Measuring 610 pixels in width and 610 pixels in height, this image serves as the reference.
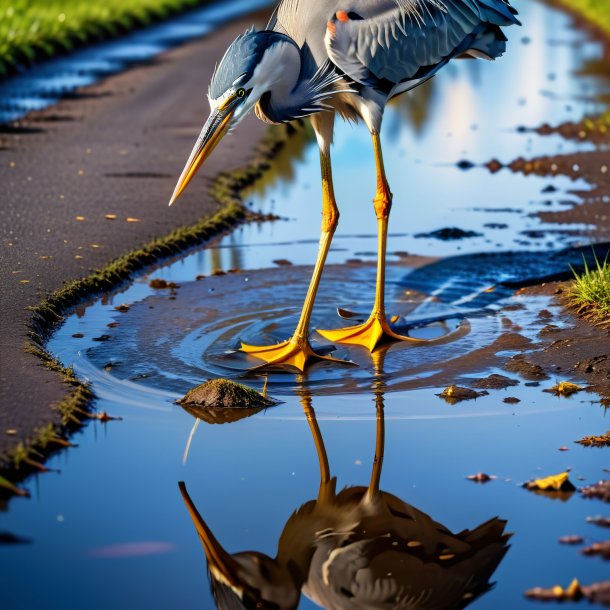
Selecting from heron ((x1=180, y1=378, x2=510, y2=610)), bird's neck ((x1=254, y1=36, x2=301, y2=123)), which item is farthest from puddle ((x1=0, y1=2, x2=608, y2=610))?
bird's neck ((x1=254, y1=36, x2=301, y2=123))

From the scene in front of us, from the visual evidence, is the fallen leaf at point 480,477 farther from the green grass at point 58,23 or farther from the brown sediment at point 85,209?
the green grass at point 58,23

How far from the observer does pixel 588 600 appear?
11.3 feet

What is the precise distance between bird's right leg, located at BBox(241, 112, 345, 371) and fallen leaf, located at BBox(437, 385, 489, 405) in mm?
676

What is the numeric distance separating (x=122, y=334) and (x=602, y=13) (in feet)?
50.4

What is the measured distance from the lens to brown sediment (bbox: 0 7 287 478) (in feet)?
16.4

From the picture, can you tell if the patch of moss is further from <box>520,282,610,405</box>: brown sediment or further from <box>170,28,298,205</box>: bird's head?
<box>520,282,610,405</box>: brown sediment

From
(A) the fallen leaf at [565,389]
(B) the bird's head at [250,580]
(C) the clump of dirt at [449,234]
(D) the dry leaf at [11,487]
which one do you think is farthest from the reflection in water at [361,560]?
(C) the clump of dirt at [449,234]

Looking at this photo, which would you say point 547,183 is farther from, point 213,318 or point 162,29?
point 162,29

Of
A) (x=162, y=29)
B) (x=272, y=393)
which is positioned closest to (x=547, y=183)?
(x=272, y=393)

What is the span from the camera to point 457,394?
16.8ft

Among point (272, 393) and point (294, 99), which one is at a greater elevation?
point (294, 99)

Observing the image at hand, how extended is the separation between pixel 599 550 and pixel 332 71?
2681mm

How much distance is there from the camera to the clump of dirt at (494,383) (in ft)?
17.1

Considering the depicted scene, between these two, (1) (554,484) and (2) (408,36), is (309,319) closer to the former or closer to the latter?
(2) (408,36)
